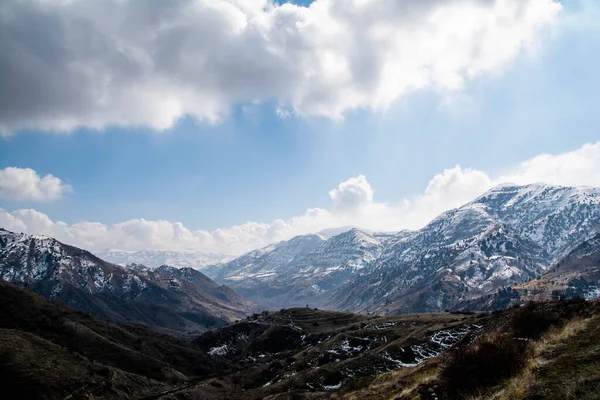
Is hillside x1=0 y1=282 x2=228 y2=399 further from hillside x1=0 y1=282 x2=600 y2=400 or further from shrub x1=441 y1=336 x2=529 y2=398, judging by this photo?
shrub x1=441 y1=336 x2=529 y2=398

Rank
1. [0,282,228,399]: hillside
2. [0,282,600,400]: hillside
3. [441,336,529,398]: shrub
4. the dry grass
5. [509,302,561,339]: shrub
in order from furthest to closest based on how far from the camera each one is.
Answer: [0,282,228,399]: hillside < [509,302,561,339]: shrub < [441,336,529,398]: shrub < [0,282,600,400]: hillside < the dry grass

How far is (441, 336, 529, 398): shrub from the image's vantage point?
1794cm

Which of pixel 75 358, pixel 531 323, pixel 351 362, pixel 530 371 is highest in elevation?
pixel 530 371

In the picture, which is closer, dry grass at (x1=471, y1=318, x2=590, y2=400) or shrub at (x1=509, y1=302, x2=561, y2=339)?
dry grass at (x1=471, y1=318, x2=590, y2=400)

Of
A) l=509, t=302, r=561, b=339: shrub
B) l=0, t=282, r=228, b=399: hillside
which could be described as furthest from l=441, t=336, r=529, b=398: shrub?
l=0, t=282, r=228, b=399: hillside

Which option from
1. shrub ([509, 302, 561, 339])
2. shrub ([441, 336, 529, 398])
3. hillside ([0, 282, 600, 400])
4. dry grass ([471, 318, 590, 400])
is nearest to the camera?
dry grass ([471, 318, 590, 400])

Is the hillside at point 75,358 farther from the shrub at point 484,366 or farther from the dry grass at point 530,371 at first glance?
the dry grass at point 530,371

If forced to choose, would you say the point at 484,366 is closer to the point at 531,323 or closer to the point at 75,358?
the point at 531,323

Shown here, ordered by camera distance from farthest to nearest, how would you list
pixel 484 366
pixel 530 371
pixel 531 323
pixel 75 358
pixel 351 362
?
pixel 351 362
pixel 75 358
pixel 531 323
pixel 484 366
pixel 530 371

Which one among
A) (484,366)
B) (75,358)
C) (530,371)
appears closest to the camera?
(530,371)

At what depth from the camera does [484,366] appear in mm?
19516

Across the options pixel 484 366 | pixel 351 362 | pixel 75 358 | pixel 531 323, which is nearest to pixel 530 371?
pixel 484 366

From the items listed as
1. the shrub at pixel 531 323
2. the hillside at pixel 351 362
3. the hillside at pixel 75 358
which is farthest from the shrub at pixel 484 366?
the hillside at pixel 75 358

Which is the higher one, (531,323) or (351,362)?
(531,323)
